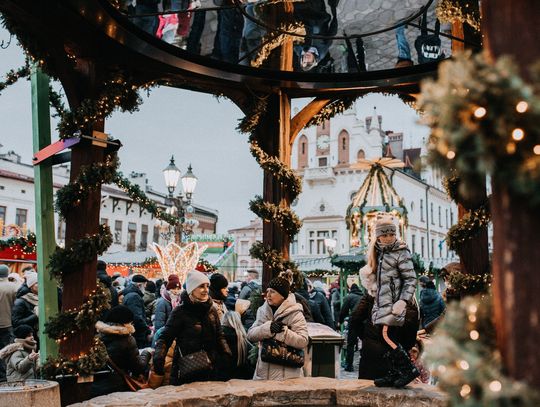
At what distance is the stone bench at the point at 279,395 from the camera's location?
12.0ft

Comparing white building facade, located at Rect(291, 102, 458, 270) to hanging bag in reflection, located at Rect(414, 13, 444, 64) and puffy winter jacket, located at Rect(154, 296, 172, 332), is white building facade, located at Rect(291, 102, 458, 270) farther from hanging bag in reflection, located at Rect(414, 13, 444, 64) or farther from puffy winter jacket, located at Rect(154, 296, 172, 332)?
hanging bag in reflection, located at Rect(414, 13, 444, 64)

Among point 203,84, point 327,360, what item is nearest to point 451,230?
point 327,360

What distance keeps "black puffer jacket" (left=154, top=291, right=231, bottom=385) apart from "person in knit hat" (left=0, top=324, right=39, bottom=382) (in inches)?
70.2

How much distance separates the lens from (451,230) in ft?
17.5

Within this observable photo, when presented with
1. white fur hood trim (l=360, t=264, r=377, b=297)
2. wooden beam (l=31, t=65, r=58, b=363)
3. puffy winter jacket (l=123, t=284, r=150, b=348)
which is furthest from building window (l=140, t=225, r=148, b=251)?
white fur hood trim (l=360, t=264, r=377, b=297)

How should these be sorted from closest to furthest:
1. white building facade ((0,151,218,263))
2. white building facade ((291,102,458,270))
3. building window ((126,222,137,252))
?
white building facade ((0,151,218,263)), white building facade ((291,102,458,270)), building window ((126,222,137,252))

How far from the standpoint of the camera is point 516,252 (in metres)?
1.33

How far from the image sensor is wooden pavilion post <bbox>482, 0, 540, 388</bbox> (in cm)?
130

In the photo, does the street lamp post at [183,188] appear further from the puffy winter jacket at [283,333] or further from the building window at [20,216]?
the building window at [20,216]

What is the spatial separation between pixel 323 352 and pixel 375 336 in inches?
69.5

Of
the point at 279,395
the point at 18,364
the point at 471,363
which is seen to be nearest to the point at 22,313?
the point at 18,364

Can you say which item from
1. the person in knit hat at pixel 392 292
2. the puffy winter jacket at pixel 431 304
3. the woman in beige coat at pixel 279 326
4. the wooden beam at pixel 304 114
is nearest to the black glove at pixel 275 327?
the woman in beige coat at pixel 279 326

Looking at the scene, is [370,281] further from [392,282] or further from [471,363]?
[471,363]

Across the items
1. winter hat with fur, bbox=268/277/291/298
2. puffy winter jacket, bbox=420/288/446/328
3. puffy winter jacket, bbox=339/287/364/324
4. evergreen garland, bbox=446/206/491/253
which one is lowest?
puffy winter jacket, bbox=339/287/364/324
